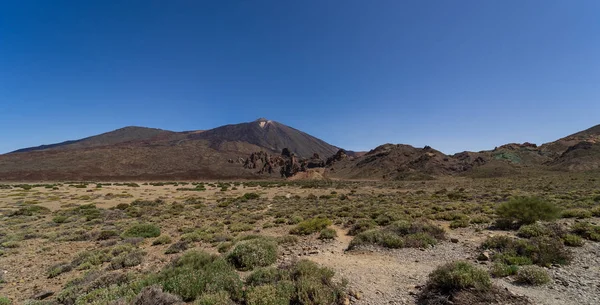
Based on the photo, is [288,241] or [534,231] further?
[288,241]

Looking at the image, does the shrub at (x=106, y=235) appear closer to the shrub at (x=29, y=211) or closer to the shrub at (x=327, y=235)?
the shrub at (x=327, y=235)

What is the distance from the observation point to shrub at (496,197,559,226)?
1146cm

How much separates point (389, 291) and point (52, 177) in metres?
108

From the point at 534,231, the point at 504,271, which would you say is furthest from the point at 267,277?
the point at 534,231

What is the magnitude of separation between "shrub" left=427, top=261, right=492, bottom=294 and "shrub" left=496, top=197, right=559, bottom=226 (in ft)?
26.7

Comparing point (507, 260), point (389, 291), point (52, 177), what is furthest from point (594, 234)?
point (52, 177)

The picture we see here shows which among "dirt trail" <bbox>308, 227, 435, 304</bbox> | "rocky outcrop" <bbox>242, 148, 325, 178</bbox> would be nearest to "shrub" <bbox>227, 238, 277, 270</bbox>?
"dirt trail" <bbox>308, 227, 435, 304</bbox>

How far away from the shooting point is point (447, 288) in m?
5.49

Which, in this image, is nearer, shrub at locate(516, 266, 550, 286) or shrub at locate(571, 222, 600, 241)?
shrub at locate(516, 266, 550, 286)

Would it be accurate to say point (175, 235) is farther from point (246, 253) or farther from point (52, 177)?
point (52, 177)

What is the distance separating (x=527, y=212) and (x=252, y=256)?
41.0ft

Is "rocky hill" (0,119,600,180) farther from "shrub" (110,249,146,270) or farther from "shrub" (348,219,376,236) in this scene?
"shrub" (110,249,146,270)

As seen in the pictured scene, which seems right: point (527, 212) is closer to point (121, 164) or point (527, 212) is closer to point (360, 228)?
point (360, 228)

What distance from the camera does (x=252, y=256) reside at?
7922 millimetres
